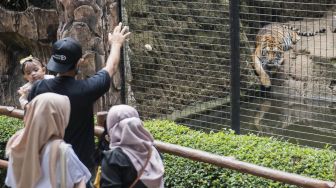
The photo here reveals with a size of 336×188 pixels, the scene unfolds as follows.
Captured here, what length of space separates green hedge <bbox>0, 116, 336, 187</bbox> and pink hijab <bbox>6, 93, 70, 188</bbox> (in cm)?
173

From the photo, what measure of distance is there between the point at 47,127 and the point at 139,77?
5.89m

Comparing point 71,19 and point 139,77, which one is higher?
point 71,19

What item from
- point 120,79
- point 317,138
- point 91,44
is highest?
point 91,44

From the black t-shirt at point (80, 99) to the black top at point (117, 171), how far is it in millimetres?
425

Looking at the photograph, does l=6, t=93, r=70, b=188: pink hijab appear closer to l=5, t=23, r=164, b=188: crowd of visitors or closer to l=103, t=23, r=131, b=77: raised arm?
l=5, t=23, r=164, b=188: crowd of visitors

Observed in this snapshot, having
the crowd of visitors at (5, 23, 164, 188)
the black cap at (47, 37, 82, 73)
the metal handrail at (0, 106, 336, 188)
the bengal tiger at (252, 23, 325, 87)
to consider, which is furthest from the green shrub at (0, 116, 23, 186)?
the bengal tiger at (252, 23, 325, 87)

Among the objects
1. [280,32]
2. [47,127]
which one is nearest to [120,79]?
[47,127]

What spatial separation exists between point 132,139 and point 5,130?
2668mm

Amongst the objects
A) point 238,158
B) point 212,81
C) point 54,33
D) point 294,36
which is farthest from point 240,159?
point 294,36

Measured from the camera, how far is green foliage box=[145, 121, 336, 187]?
464 centimetres

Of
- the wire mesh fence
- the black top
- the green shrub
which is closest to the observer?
the black top

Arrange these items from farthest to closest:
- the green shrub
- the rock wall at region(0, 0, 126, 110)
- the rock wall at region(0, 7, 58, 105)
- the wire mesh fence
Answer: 1. the wire mesh fence
2. the rock wall at region(0, 7, 58, 105)
3. the rock wall at region(0, 0, 126, 110)
4. the green shrub

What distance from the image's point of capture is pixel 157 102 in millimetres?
8609

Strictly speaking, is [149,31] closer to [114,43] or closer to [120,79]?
[120,79]
